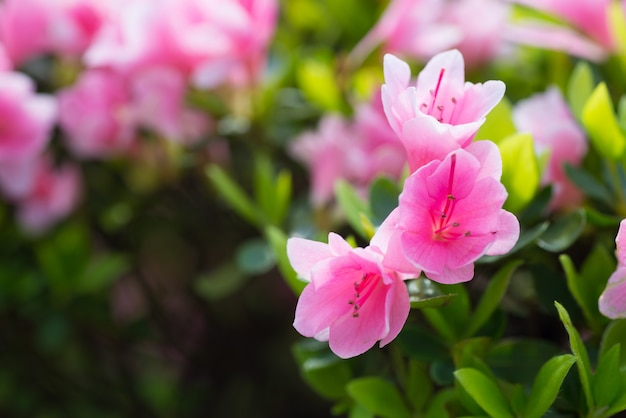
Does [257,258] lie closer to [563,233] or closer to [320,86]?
[320,86]

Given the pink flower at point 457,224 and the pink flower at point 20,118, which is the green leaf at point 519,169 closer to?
the pink flower at point 457,224

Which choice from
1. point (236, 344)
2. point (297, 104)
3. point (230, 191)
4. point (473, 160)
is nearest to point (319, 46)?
point (297, 104)

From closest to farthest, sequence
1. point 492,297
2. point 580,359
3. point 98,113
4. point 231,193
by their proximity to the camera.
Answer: point 580,359 → point 492,297 → point 231,193 → point 98,113

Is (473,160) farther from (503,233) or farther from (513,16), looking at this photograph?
(513,16)

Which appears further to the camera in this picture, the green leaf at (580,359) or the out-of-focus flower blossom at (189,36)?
the out-of-focus flower blossom at (189,36)

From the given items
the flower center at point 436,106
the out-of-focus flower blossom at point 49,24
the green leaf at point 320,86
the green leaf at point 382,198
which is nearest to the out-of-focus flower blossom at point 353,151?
the green leaf at point 320,86

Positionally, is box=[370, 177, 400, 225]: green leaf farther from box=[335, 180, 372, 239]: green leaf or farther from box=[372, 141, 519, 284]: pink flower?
box=[372, 141, 519, 284]: pink flower

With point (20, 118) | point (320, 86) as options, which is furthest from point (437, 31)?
point (20, 118)
